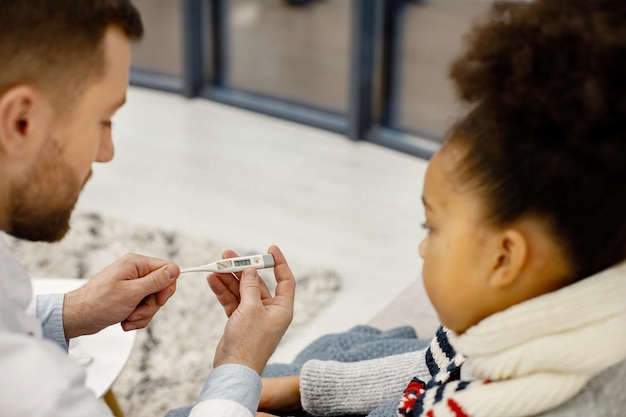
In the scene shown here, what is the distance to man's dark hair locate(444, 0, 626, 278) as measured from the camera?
0.69 metres

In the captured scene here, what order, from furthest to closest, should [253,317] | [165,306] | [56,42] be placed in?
[165,306] → [253,317] → [56,42]

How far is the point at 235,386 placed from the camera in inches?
39.6

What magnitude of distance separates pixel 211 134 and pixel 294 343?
5.32 ft

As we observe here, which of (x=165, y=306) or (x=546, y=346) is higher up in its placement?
(x=546, y=346)

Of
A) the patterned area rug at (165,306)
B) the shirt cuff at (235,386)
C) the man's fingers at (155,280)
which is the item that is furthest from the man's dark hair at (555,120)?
the patterned area rug at (165,306)

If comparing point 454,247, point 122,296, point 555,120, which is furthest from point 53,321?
point 555,120

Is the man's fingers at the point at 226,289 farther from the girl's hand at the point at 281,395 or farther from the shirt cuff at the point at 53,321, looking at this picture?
the shirt cuff at the point at 53,321

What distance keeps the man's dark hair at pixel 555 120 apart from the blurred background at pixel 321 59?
230cm

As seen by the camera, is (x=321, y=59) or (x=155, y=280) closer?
(x=155, y=280)

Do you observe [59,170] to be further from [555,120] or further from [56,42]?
[555,120]

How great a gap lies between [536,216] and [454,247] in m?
0.10

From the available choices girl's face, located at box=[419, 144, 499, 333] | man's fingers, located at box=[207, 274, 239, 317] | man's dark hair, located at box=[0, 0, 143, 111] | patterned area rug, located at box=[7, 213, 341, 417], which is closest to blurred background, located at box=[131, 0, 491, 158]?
patterned area rug, located at box=[7, 213, 341, 417]

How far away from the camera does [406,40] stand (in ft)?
10.8

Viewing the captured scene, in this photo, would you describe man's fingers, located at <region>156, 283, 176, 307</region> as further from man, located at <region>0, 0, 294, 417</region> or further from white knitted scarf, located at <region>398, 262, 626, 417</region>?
white knitted scarf, located at <region>398, 262, 626, 417</region>
